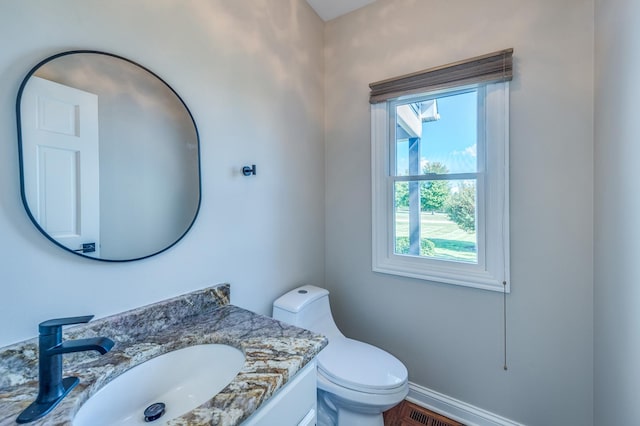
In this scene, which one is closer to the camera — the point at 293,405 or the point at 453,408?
the point at 293,405

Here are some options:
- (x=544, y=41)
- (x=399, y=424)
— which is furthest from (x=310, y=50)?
(x=399, y=424)

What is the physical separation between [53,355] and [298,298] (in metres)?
1.04

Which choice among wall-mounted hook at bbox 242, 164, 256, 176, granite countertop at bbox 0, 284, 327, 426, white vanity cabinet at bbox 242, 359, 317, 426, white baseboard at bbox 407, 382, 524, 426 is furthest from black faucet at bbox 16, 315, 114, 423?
white baseboard at bbox 407, 382, 524, 426

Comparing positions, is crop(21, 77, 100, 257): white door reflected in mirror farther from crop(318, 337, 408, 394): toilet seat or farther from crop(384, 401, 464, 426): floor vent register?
crop(384, 401, 464, 426): floor vent register

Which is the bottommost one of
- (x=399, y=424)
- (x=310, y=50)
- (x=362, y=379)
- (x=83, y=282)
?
(x=399, y=424)

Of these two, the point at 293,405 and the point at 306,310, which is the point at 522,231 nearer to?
the point at 306,310

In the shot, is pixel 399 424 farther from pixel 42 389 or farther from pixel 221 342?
pixel 42 389

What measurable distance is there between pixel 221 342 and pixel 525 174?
Result: 161cm

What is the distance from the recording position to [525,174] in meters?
1.34

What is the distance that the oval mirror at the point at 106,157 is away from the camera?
750 mm

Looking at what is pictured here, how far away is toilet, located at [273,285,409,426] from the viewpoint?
1193mm

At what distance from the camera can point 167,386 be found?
85 centimetres

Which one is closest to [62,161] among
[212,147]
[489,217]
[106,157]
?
[106,157]

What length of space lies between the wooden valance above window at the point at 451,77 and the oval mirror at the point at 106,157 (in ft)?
3.92
